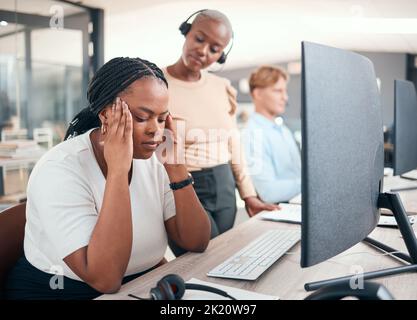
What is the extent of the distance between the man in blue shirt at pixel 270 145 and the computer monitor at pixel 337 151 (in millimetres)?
1118

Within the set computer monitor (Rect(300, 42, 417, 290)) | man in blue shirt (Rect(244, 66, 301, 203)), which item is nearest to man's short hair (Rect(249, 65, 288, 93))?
man in blue shirt (Rect(244, 66, 301, 203))

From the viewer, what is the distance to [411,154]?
1.76 metres

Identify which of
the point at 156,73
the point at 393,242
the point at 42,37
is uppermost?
the point at 42,37

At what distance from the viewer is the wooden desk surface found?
810mm

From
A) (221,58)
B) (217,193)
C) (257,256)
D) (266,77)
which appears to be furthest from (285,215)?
(266,77)

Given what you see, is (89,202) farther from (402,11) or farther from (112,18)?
(402,11)

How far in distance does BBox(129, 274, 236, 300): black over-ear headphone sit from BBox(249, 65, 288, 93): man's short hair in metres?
1.62

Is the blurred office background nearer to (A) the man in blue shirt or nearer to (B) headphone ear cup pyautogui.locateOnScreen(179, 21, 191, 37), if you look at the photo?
(A) the man in blue shirt

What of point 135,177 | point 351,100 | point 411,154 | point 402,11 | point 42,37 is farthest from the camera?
point 402,11

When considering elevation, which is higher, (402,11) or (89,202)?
(402,11)

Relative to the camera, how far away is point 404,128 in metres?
1.68
